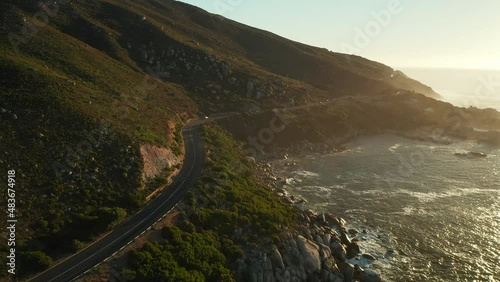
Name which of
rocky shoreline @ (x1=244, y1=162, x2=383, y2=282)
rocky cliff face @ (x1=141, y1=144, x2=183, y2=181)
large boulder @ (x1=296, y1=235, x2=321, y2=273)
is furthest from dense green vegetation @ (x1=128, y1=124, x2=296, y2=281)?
rocky cliff face @ (x1=141, y1=144, x2=183, y2=181)

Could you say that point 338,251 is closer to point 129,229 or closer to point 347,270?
point 347,270

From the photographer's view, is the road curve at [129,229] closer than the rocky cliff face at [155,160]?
Yes

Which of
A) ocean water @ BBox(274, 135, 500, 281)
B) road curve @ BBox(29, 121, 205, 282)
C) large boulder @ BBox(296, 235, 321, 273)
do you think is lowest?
road curve @ BBox(29, 121, 205, 282)

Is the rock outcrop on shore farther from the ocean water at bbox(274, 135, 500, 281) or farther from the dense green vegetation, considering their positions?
the ocean water at bbox(274, 135, 500, 281)

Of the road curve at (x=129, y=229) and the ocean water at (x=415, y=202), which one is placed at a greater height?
the ocean water at (x=415, y=202)

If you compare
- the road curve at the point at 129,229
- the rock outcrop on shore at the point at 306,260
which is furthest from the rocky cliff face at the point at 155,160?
the rock outcrop on shore at the point at 306,260

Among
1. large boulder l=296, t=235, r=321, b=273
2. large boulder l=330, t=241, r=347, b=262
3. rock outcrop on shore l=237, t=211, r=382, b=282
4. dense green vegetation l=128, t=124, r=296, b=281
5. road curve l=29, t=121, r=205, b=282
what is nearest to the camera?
road curve l=29, t=121, r=205, b=282

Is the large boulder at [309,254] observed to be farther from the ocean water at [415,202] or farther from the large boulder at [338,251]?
the ocean water at [415,202]

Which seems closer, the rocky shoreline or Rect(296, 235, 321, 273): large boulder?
the rocky shoreline

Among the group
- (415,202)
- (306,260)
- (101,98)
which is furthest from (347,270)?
(101,98)
